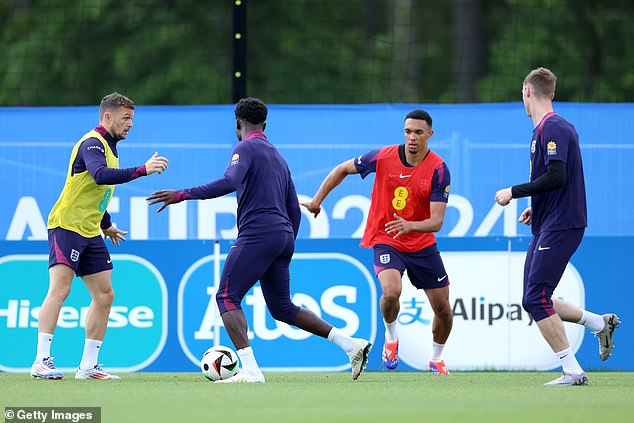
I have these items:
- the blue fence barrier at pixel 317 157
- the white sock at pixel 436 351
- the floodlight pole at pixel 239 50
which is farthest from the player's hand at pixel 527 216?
the floodlight pole at pixel 239 50

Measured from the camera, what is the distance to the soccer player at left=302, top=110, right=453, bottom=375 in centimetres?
1041

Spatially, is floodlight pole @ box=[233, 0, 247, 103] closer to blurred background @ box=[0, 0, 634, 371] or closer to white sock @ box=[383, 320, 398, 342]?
blurred background @ box=[0, 0, 634, 371]

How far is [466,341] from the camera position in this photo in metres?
11.7

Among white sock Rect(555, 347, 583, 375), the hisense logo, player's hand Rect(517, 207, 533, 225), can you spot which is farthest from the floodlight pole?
white sock Rect(555, 347, 583, 375)

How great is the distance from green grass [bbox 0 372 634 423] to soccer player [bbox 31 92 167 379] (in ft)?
1.07

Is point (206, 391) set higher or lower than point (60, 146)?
lower

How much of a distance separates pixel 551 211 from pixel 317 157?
466 centimetres

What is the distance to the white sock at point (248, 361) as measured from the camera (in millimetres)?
9078

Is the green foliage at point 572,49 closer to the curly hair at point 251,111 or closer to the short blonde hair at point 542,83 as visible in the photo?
the short blonde hair at point 542,83

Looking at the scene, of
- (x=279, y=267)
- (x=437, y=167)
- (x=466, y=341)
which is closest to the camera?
(x=279, y=267)

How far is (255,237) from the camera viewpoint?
30.2 feet

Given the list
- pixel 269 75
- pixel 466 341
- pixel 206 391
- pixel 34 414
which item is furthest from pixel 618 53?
pixel 34 414

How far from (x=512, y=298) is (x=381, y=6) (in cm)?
569

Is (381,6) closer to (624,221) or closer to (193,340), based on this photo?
(624,221)
